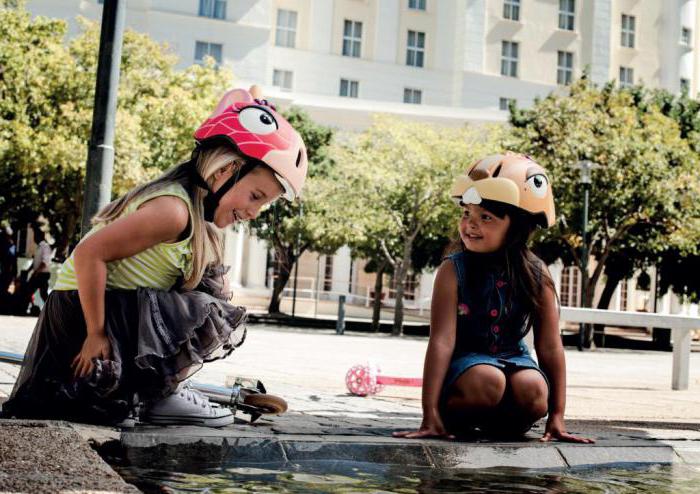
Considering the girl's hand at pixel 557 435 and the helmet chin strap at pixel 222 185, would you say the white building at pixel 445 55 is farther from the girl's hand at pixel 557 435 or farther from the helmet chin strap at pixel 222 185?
the helmet chin strap at pixel 222 185

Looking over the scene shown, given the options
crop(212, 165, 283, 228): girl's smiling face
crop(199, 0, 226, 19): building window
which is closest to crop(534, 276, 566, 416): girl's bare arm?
crop(212, 165, 283, 228): girl's smiling face

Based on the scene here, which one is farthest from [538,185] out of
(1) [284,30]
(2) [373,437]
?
(1) [284,30]

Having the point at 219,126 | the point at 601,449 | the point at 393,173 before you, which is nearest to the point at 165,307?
Result: the point at 219,126

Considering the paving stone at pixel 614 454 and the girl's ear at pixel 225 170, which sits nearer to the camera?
the girl's ear at pixel 225 170

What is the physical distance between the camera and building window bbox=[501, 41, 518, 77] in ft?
184

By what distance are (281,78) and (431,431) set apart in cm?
5050

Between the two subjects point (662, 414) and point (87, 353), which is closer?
point (87, 353)

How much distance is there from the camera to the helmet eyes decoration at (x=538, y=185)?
14.4 feet

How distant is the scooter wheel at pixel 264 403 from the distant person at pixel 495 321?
575mm

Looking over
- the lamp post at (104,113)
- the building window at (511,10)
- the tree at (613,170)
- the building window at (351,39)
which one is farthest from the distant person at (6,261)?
the building window at (511,10)

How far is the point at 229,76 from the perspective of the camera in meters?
31.1

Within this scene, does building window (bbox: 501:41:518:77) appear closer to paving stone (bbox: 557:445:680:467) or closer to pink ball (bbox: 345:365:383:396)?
pink ball (bbox: 345:365:383:396)

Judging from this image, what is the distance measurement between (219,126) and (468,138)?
2875 cm

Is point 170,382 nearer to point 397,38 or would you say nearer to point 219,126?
point 219,126
